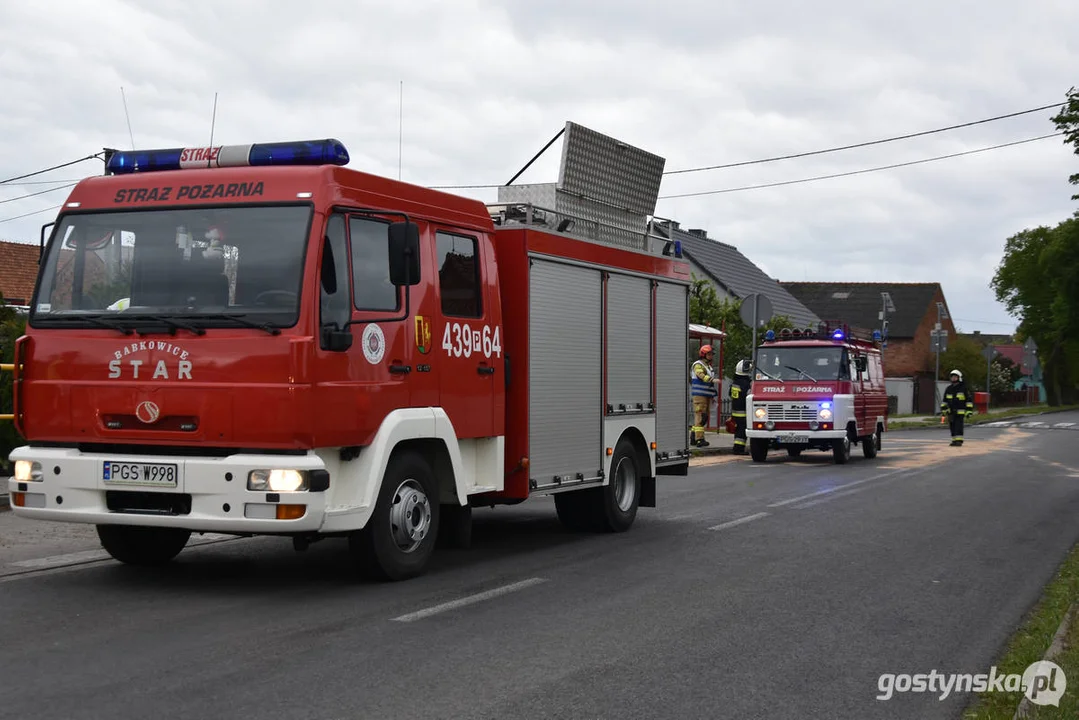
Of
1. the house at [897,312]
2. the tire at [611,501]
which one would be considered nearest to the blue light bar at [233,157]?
the tire at [611,501]

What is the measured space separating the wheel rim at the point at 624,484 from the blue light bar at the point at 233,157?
4.67 meters

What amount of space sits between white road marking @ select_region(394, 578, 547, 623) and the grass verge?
10.2 ft

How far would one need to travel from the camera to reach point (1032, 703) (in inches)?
218

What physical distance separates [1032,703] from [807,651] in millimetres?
1439

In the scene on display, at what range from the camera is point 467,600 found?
7969 millimetres

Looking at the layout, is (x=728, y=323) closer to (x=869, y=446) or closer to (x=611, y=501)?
(x=869, y=446)

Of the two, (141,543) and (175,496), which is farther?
(141,543)

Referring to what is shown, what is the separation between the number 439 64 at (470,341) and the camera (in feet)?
29.7

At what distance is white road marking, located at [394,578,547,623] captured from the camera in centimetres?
737

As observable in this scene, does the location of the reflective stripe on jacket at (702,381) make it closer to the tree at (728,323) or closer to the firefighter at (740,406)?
the firefighter at (740,406)

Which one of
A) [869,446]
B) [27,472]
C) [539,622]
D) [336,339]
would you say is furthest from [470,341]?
[869,446]

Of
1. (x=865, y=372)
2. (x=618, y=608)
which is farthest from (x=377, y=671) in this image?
(x=865, y=372)

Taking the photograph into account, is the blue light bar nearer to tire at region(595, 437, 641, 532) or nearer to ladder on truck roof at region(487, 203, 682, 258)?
ladder on truck roof at region(487, 203, 682, 258)

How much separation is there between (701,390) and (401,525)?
15.0 metres
